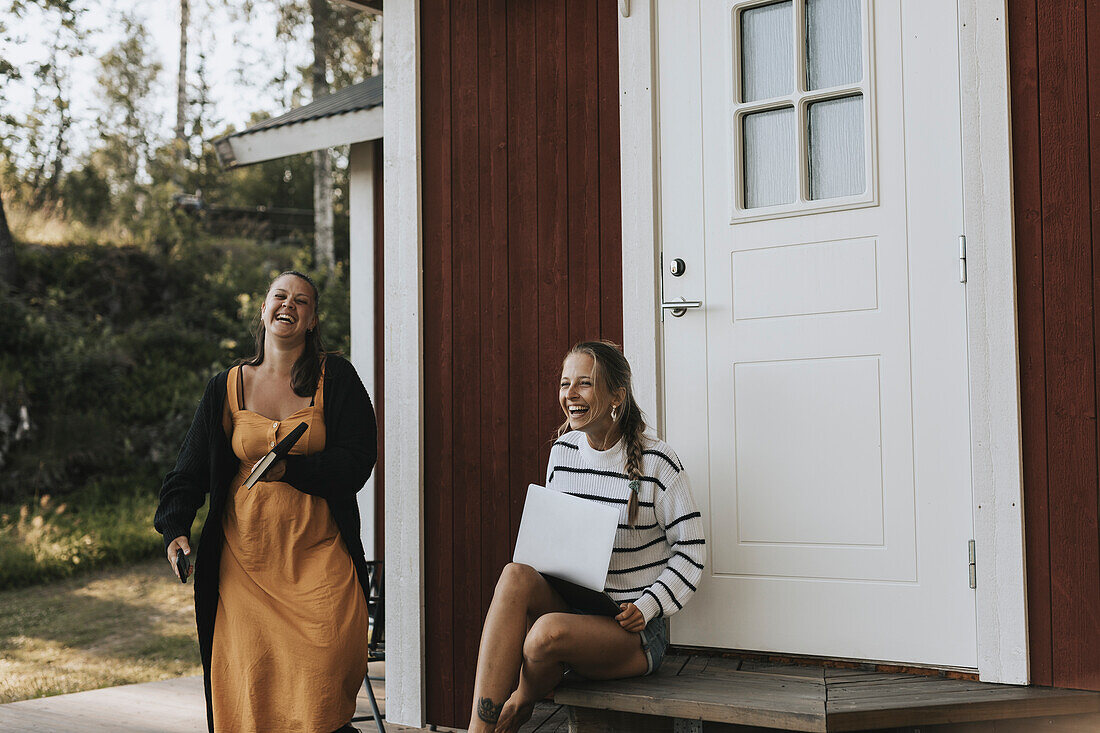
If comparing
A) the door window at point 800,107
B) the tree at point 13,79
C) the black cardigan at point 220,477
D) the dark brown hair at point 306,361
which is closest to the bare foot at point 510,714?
the black cardigan at point 220,477

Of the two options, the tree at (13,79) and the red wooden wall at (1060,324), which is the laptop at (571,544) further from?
the tree at (13,79)

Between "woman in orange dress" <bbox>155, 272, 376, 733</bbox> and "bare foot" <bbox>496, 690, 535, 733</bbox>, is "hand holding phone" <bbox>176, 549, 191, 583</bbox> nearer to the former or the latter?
"woman in orange dress" <bbox>155, 272, 376, 733</bbox>

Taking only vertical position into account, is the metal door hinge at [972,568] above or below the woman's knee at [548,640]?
above

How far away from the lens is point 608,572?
2.63 m

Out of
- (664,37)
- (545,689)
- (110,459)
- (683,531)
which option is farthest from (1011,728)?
(110,459)

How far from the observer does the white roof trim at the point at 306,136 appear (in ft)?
16.1

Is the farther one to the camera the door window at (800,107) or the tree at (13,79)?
the tree at (13,79)

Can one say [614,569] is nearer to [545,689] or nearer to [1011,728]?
[545,689]

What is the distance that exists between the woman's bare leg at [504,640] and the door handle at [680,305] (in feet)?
2.90

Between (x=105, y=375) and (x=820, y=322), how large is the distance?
8665 millimetres

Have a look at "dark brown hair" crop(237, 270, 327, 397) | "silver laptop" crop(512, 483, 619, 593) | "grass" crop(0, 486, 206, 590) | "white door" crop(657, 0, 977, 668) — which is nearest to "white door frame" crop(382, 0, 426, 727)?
"dark brown hair" crop(237, 270, 327, 397)

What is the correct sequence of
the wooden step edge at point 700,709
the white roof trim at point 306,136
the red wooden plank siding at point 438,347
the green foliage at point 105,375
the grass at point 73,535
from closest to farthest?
the wooden step edge at point 700,709, the red wooden plank siding at point 438,347, the white roof trim at point 306,136, the grass at point 73,535, the green foliage at point 105,375

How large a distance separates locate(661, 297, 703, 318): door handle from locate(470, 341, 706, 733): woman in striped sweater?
0.35m

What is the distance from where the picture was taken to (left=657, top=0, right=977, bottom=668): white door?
2613 millimetres
